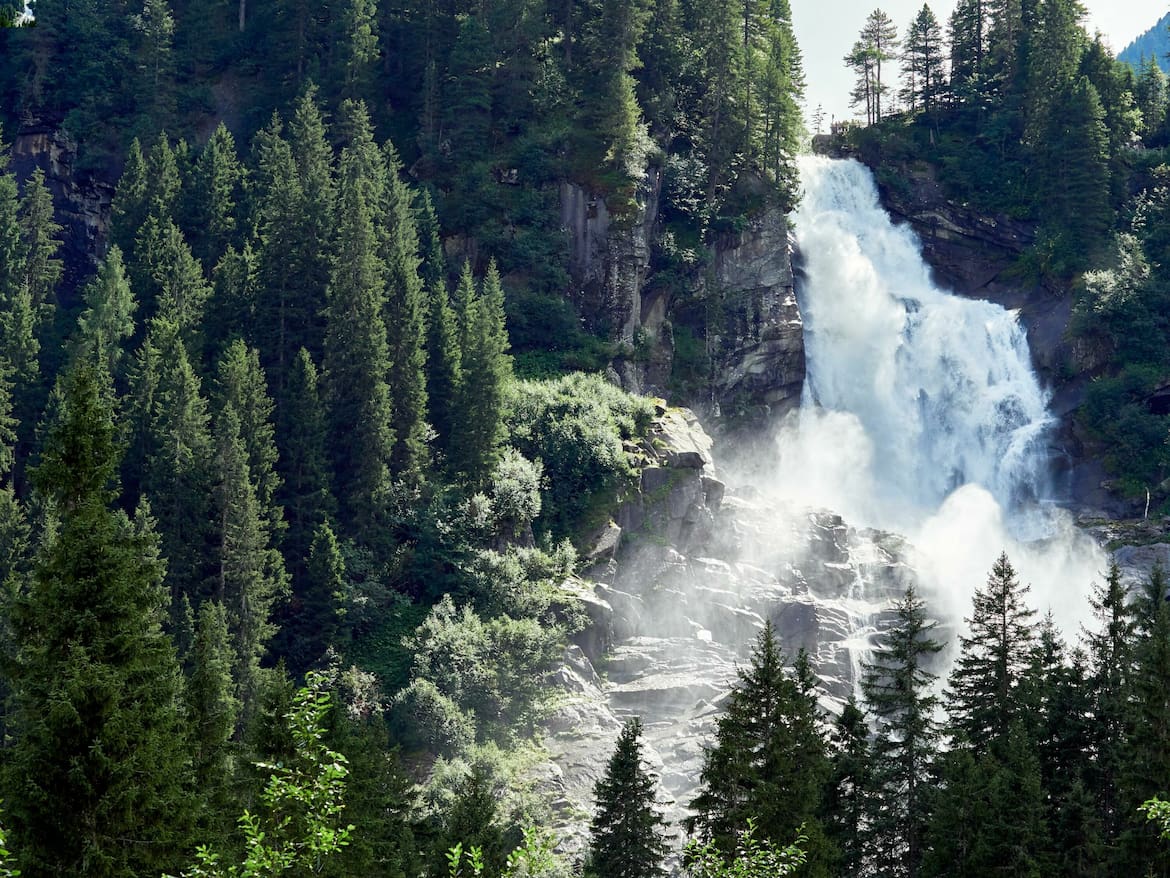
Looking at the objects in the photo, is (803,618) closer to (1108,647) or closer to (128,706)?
(1108,647)

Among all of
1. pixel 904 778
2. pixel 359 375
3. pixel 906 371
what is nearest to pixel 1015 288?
pixel 906 371

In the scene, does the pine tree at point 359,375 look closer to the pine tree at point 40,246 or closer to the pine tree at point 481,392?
the pine tree at point 481,392

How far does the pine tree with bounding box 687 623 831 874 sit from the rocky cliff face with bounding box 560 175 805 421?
39595 millimetres

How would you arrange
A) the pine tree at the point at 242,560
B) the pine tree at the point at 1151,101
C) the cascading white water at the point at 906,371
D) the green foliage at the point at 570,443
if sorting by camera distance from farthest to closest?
the pine tree at the point at 1151,101 < the cascading white water at the point at 906,371 < the green foliage at the point at 570,443 < the pine tree at the point at 242,560

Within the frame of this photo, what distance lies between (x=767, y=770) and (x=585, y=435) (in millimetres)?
32626

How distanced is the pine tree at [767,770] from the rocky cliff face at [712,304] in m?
39.6

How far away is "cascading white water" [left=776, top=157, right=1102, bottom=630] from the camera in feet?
274

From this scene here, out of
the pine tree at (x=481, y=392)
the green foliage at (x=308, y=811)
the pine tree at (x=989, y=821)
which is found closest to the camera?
the green foliage at (x=308, y=811)

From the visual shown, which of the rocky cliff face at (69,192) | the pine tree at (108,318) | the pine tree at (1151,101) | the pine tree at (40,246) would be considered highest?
the pine tree at (1151,101)

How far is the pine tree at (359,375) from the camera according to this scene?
68.8 meters

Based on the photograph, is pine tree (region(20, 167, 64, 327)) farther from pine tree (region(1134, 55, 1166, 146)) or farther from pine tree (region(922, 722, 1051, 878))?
pine tree (region(1134, 55, 1166, 146))

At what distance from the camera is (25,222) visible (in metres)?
81.7

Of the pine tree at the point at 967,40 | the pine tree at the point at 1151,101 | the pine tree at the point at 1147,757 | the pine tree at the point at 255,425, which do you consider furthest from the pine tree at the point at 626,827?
the pine tree at the point at 967,40

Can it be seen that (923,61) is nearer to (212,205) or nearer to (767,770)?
(212,205)
